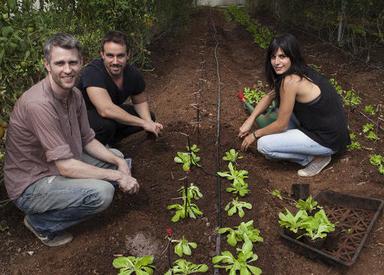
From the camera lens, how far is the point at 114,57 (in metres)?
3.60

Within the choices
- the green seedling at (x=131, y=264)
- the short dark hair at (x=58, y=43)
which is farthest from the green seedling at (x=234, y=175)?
the short dark hair at (x=58, y=43)

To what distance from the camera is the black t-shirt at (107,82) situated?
3648mm

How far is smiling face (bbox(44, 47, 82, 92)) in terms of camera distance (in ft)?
8.47

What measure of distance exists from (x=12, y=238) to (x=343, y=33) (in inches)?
273

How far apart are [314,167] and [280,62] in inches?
42.0

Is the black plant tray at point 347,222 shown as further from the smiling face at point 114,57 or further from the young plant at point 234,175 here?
the smiling face at point 114,57

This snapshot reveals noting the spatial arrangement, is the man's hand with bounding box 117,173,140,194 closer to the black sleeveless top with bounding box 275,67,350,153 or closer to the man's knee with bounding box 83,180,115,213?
the man's knee with bounding box 83,180,115,213

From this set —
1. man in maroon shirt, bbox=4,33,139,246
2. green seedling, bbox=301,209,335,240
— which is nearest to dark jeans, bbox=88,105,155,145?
man in maroon shirt, bbox=4,33,139,246

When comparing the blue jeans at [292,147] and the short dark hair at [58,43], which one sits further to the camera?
the blue jeans at [292,147]

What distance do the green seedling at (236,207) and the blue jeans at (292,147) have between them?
0.85 m

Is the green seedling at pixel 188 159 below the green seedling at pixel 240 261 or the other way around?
the other way around

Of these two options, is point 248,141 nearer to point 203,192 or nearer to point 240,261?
point 203,192

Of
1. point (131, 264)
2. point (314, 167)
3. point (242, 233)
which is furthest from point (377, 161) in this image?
point (131, 264)

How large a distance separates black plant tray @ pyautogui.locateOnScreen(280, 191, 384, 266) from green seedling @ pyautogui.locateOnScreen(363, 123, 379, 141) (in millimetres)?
1429
